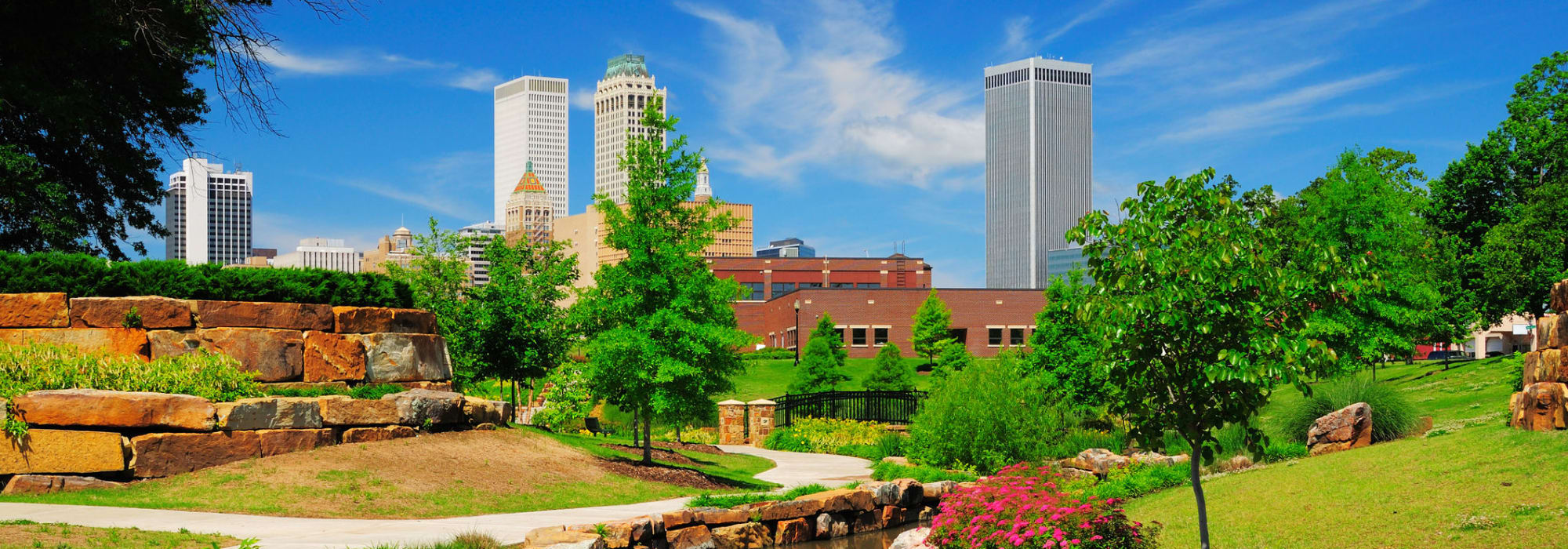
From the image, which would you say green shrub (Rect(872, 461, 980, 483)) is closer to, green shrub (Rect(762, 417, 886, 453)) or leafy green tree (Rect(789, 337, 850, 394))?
green shrub (Rect(762, 417, 886, 453))

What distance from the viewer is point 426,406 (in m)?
15.5

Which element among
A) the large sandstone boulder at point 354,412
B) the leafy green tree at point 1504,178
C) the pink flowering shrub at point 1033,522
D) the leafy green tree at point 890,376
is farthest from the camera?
the leafy green tree at point 890,376

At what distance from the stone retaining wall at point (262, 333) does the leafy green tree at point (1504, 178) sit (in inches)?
1404

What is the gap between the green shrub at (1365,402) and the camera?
53.7 ft

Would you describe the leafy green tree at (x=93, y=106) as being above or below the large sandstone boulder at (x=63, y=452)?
above

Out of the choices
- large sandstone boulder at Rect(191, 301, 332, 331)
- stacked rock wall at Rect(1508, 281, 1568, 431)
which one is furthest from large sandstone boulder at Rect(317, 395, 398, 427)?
stacked rock wall at Rect(1508, 281, 1568, 431)

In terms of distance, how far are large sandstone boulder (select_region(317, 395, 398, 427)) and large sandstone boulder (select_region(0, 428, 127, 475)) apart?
8.22 ft

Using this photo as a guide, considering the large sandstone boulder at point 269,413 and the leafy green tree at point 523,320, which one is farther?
the leafy green tree at point 523,320

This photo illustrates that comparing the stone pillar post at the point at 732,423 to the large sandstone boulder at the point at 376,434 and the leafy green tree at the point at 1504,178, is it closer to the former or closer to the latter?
the large sandstone boulder at the point at 376,434

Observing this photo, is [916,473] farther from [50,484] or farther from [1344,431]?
[50,484]

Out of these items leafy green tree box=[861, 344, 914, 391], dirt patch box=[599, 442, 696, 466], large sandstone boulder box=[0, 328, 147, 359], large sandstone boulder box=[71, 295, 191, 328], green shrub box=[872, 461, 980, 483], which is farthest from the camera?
leafy green tree box=[861, 344, 914, 391]

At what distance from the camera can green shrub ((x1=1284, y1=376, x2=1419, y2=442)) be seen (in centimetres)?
1636

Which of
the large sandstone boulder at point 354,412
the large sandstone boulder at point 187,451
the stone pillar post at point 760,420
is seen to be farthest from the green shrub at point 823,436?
the large sandstone boulder at point 187,451

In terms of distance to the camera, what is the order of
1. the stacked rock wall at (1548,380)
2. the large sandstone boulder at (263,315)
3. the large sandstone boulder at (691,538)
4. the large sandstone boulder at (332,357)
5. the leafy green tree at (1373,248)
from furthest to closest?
the leafy green tree at (1373,248), the large sandstone boulder at (332,357), the large sandstone boulder at (263,315), the stacked rock wall at (1548,380), the large sandstone boulder at (691,538)
